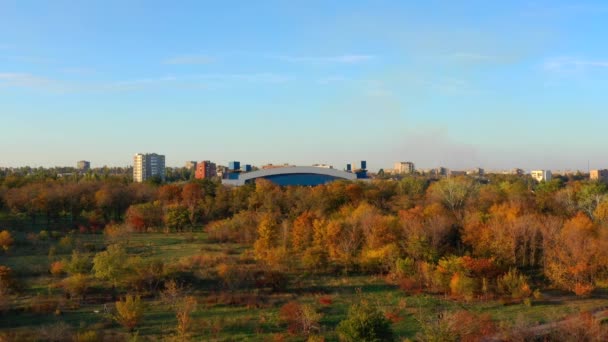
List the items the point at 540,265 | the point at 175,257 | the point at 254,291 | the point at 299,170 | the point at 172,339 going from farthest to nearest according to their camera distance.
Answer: the point at 299,170 → the point at 175,257 → the point at 540,265 → the point at 254,291 → the point at 172,339

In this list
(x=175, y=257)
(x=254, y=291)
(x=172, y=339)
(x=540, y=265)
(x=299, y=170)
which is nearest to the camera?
(x=172, y=339)

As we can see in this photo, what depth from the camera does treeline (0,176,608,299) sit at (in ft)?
67.3

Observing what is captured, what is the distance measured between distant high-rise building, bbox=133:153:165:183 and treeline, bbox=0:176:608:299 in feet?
221

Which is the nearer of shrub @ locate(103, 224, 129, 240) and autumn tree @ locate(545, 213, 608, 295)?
autumn tree @ locate(545, 213, 608, 295)

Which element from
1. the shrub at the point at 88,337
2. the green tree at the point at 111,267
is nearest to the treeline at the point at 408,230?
the green tree at the point at 111,267

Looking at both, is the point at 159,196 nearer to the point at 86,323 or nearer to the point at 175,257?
the point at 175,257

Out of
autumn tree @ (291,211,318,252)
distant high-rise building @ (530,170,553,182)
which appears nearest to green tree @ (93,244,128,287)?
autumn tree @ (291,211,318,252)

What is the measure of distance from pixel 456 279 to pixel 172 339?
10920mm

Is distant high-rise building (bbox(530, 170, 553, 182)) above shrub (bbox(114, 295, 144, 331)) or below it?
above

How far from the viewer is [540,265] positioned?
77.5 feet

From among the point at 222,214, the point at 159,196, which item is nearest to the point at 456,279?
the point at 222,214

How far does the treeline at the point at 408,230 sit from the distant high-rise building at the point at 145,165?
2653 inches

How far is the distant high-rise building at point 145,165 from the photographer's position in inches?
4208

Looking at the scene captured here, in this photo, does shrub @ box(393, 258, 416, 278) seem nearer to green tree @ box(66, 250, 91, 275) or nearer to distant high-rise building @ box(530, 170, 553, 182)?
green tree @ box(66, 250, 91, 275)
